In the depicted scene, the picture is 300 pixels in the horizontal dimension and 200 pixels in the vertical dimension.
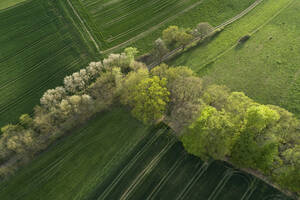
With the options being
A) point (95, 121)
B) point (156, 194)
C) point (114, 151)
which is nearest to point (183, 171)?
point (156, 194)

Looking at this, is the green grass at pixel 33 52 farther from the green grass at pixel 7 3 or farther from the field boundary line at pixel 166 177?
the field boundary line at pixel 166 177

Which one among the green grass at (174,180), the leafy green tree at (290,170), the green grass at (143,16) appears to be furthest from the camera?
the green grass at (143,16)

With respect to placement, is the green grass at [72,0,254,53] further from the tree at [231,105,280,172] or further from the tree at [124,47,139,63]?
the tree at [231,105,280,172]

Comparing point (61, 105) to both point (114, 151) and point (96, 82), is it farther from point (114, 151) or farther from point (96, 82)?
point (114, 151)

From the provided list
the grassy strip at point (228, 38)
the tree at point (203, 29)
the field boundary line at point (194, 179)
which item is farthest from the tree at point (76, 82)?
the field boundary line at point (194, 179)

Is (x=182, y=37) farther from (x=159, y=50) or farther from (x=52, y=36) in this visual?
(x=52, y=36)

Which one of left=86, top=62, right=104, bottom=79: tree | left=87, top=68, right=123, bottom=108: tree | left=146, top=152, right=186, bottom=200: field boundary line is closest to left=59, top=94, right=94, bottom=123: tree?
left=87, top=68, right=123, bottom=108: tree
